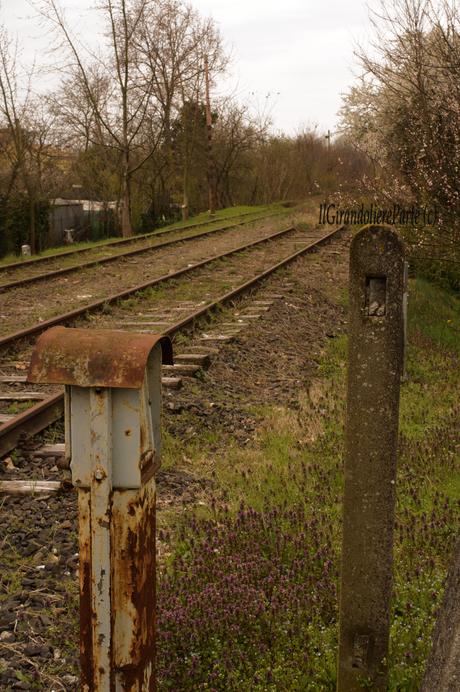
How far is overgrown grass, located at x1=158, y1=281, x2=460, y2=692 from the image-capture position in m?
3.31

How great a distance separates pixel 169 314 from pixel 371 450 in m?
8.52

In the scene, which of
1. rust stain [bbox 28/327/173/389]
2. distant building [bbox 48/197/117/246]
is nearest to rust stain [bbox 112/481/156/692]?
rust stain [bbox 28/327/173/389]

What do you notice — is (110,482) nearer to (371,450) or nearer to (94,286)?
(371,450)

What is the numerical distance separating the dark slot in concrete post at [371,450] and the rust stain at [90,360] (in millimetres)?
810

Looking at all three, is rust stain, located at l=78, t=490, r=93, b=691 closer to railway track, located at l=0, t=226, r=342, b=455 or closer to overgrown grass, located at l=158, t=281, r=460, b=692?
overgrown grass, located at l=158, t=281, r=460, b=692

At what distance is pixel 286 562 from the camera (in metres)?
4.15

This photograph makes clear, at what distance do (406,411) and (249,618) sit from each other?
3.89 metres

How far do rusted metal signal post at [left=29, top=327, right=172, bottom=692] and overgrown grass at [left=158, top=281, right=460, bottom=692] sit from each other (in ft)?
3.49

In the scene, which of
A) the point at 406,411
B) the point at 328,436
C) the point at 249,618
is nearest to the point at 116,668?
the point at 249,618

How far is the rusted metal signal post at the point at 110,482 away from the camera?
7.16 feet

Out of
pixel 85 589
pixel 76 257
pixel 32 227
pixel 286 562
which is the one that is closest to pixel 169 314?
pixel 286 562

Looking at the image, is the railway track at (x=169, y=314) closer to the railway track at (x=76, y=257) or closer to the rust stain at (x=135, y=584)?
the railway track at (x=76, y=257)

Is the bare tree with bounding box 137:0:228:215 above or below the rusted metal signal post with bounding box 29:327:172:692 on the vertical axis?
above

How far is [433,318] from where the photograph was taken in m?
12.6
